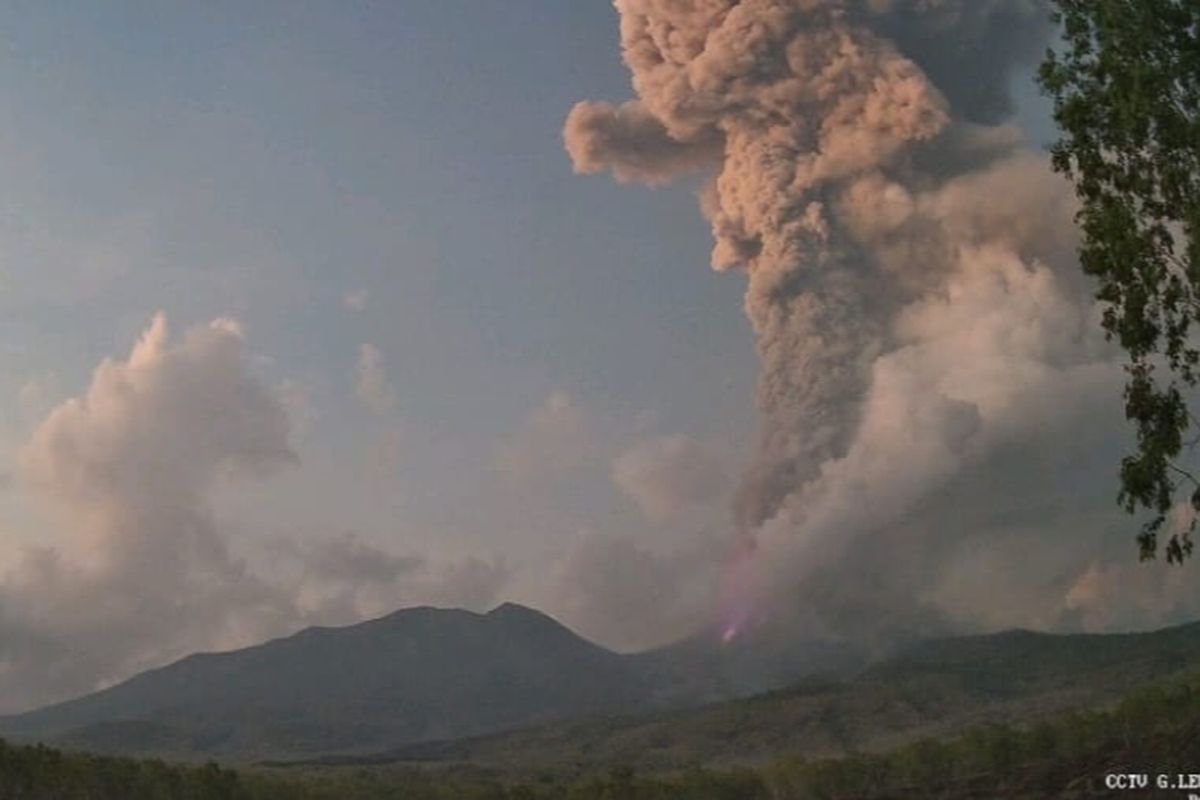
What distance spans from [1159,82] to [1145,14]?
174cm

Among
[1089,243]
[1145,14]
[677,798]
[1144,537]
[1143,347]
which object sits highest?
[1145,14]

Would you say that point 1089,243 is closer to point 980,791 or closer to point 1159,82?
point 1159,82

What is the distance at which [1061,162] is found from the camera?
31.0 metres

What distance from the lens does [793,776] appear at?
4747 inches

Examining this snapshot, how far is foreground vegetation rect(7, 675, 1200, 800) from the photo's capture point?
9938 cm

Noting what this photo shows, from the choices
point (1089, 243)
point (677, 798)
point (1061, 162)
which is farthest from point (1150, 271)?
point (677, 798)

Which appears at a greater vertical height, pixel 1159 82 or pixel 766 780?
pixel 1159 82

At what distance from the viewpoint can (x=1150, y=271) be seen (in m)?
29.0

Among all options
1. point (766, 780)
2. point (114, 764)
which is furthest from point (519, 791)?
point (114, 764)

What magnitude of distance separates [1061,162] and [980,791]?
252ft

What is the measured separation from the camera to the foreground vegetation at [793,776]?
326 ft

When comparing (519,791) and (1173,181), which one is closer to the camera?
(1173,181)

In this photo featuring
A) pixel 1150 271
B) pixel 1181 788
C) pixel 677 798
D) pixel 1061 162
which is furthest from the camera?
pixel 677 798

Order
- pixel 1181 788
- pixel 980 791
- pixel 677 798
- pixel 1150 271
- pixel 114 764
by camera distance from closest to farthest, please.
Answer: pixel 1150 271 → pixel 1181 788 → pixel 980 791 → pixel 114 764 → pixel 677 798
